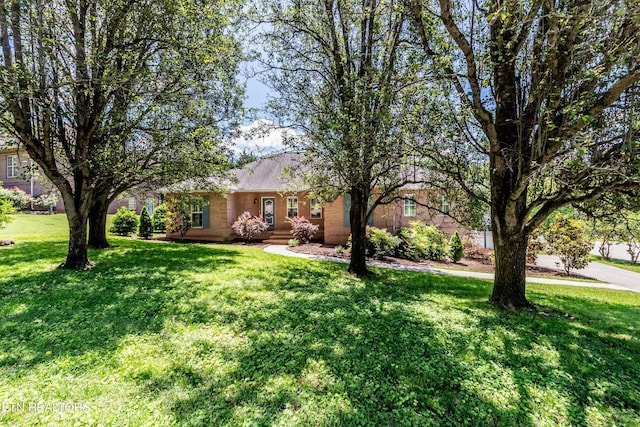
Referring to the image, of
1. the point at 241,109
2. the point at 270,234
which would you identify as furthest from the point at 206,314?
the point at 270,234

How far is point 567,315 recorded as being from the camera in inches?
221

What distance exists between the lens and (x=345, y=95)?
6324 millimetres

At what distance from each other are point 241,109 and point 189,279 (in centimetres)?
591

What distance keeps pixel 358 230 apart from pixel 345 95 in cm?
386

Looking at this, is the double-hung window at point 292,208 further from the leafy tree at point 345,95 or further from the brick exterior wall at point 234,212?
the leafy tree at point 345,95

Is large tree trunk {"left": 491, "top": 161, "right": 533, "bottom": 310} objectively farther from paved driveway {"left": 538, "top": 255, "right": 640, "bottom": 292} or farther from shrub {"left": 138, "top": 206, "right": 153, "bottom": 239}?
shrub {"left": 138, "top": 206, "right": 153, "bottom": 239}

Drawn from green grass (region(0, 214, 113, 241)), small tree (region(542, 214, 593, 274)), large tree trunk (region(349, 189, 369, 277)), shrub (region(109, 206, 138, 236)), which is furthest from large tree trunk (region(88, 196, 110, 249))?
small tree (region(542, 214, 593, 274))

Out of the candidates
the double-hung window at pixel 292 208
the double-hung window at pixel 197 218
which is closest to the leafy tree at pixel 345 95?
the double-hung window at pixel 292 208

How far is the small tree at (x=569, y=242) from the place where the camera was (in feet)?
38.3

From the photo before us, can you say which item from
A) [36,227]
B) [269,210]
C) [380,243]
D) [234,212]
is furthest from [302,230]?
[36,227]

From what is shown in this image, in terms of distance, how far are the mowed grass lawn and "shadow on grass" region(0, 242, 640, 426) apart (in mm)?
21

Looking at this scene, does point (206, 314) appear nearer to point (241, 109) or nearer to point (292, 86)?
point (292, 86)

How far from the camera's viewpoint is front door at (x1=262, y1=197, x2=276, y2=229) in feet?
59.0

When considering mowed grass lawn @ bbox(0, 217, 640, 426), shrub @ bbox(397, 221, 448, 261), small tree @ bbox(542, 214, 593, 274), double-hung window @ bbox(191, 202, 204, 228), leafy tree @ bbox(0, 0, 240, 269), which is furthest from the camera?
double-hung window @ bbox(191, 202, 204, 228)
